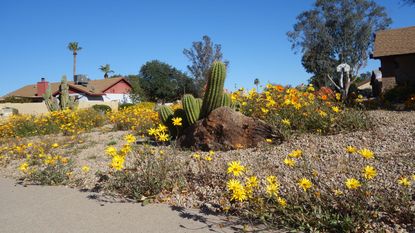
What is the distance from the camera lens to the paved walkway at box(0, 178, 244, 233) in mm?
3123

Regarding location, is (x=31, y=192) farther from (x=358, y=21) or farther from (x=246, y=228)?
(x=358, y=21)

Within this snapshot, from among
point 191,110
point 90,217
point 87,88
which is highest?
point 87,88

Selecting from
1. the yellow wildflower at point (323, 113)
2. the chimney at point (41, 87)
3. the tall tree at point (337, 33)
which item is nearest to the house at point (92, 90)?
the chimney at point (41, 87)

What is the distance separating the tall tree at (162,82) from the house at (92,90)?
10.6 feet

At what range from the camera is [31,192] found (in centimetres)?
456

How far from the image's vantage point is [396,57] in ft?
60.9

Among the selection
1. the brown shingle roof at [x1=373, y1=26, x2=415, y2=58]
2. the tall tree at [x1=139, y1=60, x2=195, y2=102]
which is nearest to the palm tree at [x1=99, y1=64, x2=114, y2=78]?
the tall tree at [x1=139, y1=60, x2=195, y2=102]

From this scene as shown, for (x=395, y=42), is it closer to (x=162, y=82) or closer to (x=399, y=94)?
(x=399, y=94)

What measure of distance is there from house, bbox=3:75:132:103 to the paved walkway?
131ft

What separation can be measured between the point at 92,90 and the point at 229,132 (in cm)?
4127

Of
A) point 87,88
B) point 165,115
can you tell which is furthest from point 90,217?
point 87,88

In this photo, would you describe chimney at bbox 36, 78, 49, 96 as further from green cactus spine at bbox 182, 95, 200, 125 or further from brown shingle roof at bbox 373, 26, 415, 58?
green cactus spine at bbox 182, 95, 200, 125

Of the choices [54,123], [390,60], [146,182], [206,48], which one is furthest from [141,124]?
[206,48]

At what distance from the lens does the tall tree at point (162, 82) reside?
48.4 meters
